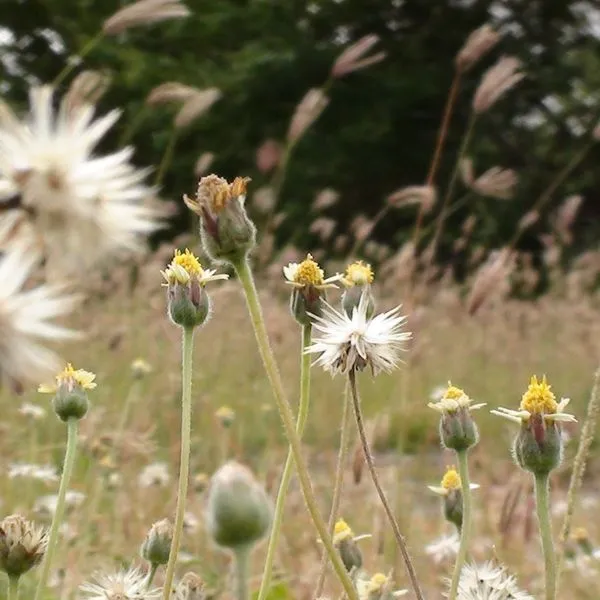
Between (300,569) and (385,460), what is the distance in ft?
6.00

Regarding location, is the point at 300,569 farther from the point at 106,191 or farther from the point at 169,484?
the point at 106,191

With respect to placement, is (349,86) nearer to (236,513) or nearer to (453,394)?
(453,394)

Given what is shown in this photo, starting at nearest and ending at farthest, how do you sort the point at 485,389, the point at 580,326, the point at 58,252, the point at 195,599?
the point at 58,252 < the point at 195,599 < the point at 580,326 < the point at 485,389

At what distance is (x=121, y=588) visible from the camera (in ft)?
2.21

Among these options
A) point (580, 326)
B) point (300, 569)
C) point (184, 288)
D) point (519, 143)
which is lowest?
point (519, 143)

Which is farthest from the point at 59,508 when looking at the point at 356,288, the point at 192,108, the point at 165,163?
the point at 192,108

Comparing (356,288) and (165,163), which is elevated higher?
(356,288)

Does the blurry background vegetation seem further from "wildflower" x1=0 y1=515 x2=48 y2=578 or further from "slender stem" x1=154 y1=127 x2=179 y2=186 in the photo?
"wildflower" x1=0 y1=515 x2=48 y2=578

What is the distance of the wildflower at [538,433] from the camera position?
Answer: 22.6 inches

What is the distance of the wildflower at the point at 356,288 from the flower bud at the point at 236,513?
234mm

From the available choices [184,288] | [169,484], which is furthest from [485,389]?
[184,288]

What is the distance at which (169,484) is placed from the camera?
1955 millimetres

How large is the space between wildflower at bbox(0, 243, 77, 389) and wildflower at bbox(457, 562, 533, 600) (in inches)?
18.3

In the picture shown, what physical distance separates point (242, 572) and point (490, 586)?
0.80 ft
